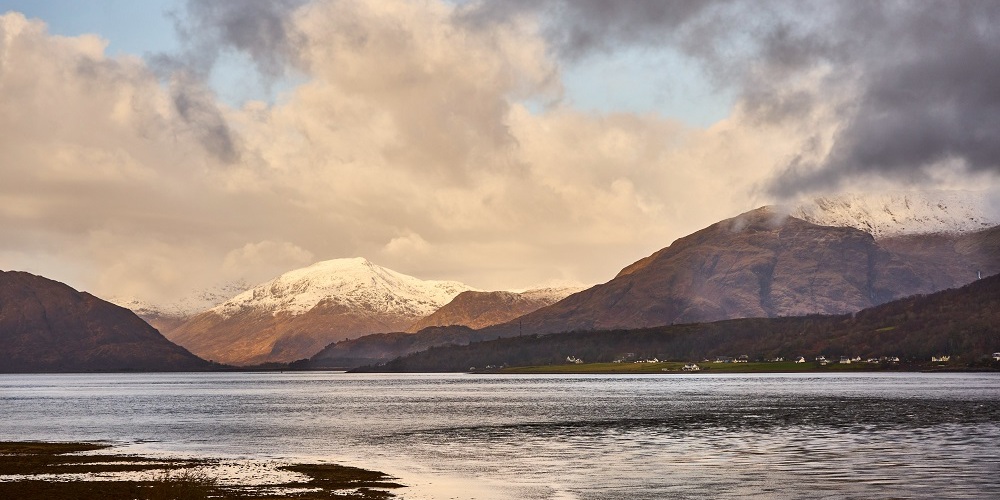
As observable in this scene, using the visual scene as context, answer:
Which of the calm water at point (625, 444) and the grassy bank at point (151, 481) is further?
the calm water at point (625, 444)

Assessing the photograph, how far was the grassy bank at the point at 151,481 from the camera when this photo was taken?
225 ft

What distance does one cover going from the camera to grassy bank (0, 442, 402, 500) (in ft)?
225

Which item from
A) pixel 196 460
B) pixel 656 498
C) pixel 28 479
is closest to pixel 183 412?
pixel 196 460

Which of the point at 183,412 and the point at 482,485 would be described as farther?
the point at 183,412

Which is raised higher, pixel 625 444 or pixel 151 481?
pixel 625 444

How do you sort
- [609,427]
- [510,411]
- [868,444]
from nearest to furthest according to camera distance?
[868,444] < [609,427] < [510,411]

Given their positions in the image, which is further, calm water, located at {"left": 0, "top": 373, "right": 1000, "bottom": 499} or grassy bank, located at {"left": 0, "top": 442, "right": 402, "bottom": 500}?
calm water, located at {"left": 0, "top": 373, "right": 1000, "bottom": 499}

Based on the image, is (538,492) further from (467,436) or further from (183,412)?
(183,412)

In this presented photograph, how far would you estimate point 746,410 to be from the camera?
550 feet

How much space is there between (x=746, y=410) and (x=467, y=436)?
6011cm

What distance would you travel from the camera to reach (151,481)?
7619 cm

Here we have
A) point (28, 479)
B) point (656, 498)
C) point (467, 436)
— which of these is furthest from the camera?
point (467, 436)

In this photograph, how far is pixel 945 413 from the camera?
144 m

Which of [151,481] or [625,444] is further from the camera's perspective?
[625,444]
